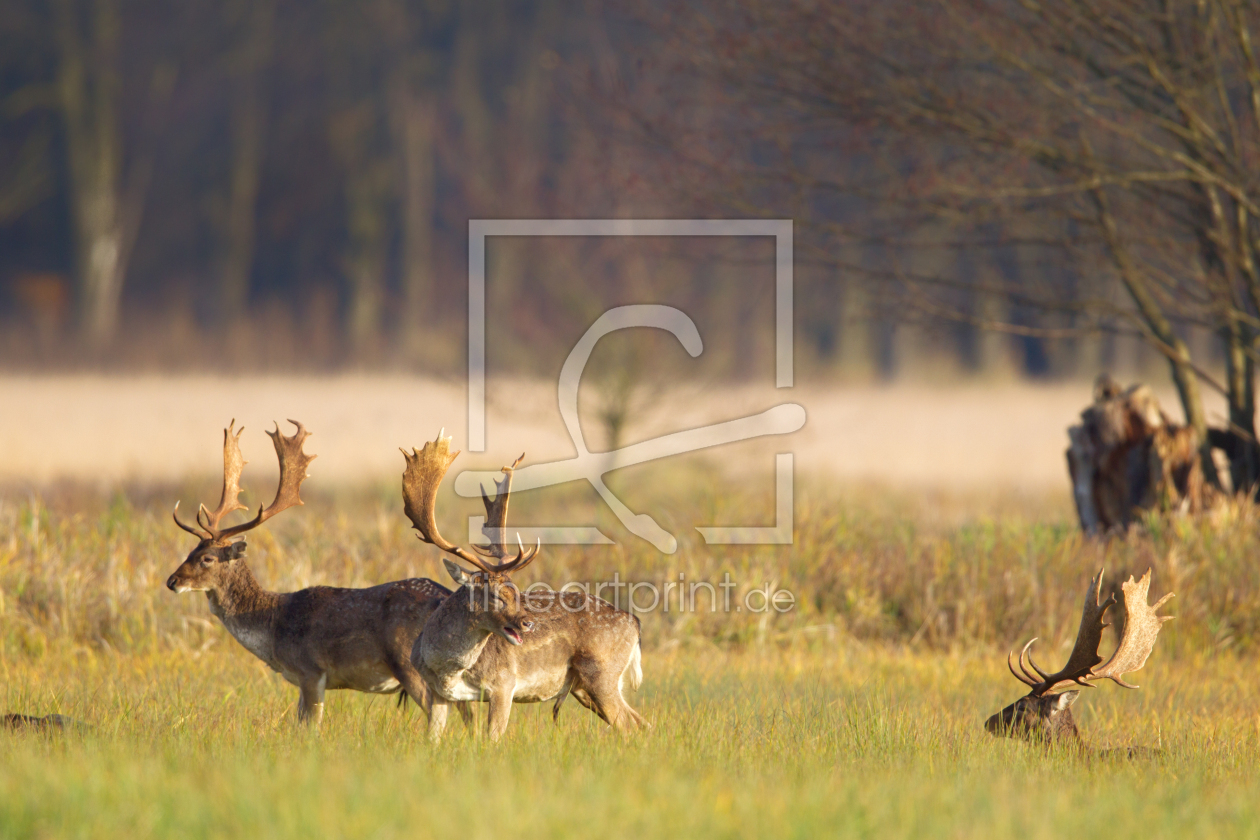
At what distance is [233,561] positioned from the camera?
6520mm

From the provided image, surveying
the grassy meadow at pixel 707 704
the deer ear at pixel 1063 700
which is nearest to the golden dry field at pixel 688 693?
the grassy meadow at pixel 707 704

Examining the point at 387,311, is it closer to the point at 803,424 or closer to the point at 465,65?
the point at 465,65

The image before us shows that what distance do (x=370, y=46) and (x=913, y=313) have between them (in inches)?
973

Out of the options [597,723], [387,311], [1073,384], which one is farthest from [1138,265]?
[387,311]

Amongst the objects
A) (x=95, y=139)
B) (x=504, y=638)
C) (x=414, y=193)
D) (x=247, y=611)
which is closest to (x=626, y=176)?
(x=247, y=611)

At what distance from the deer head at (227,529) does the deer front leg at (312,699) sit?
645mm

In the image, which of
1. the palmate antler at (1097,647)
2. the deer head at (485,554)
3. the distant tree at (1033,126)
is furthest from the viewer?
the distant tree at (1033,126)

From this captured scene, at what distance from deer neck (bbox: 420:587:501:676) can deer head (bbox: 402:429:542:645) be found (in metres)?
0.03

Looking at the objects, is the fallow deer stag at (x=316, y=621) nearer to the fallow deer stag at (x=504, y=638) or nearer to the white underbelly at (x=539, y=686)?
the fallow deer stag at (x=504, y=638)

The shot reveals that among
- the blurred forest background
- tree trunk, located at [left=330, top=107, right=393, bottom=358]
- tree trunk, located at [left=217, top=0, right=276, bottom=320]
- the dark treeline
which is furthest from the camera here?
tree trunk, located at [left=330, top=107, right=393, bottom=358]

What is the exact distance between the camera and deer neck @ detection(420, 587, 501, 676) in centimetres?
Result: 574

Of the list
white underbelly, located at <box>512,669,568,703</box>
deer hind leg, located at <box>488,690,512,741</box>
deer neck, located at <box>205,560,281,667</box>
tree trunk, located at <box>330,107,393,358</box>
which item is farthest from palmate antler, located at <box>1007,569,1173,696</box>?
tree trunk, located at <box>330,107,393,358</box>

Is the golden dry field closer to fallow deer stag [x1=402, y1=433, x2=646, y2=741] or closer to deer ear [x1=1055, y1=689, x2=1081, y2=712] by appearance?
fallow deer stag [x1=402, y1=433, x2=646, y2=741]

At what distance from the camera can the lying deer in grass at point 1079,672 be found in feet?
20.4
